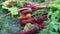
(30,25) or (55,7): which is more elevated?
(55,7)

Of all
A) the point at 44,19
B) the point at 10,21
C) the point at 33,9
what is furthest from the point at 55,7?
the point at 10,21

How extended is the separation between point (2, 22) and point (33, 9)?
67cm

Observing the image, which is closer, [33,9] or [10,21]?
[10,21]

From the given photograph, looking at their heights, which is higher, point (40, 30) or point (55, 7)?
point (55, 7)

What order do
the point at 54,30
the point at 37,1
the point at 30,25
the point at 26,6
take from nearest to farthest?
the point at 54,30, the point at 30,25, the point at 26,6, the point at 37,1

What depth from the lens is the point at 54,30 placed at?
8.64 feet

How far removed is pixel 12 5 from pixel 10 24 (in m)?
0.60

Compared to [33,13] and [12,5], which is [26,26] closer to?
[33,13]

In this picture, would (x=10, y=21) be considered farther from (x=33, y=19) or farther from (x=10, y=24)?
(x=33, y=19)

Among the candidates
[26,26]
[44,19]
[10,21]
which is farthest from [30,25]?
[10,21]

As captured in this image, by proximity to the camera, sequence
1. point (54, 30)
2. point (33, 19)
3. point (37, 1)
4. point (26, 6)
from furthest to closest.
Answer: point (37, 1)
point (26, 6)
point (33, 19)
point (54, 30)

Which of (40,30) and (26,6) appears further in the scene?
(26,6)

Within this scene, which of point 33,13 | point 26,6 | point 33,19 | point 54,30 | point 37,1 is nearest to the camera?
point 54,30

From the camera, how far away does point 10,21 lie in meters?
3.22
